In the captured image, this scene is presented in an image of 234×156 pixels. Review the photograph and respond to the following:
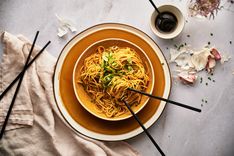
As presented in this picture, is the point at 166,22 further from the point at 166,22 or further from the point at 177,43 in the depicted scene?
the point at 177,43

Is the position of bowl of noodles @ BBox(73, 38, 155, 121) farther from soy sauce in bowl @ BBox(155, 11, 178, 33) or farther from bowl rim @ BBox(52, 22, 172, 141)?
soy sauce in bowl @ BBox(155, 11, 178, 33)

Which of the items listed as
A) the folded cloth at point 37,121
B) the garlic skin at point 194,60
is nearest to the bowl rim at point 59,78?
the folded cloth at point 37,121

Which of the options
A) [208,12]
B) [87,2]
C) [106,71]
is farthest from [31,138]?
[208,12]

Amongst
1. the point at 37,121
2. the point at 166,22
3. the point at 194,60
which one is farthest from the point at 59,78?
the point at 194,60

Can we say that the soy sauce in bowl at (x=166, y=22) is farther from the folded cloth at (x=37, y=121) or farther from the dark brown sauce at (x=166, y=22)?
the folded cloth at (x=37, y=121)

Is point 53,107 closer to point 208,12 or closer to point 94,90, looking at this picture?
point 94,90
